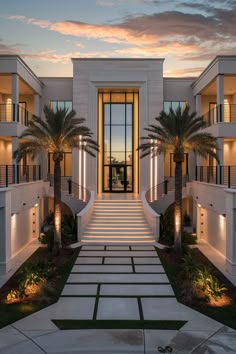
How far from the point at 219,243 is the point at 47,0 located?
50.2 feet

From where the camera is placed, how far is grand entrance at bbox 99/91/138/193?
32844mm

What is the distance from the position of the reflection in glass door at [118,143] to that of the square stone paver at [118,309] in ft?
66.9

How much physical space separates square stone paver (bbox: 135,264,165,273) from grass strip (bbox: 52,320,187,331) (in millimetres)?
5434

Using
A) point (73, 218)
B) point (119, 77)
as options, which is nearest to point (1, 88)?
point (119, 77)

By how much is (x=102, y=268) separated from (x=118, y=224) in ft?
23.0

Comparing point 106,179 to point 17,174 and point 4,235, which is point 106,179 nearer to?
point 17,174

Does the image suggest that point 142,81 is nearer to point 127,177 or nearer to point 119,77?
point 119,77

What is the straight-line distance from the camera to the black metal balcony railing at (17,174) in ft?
73.5

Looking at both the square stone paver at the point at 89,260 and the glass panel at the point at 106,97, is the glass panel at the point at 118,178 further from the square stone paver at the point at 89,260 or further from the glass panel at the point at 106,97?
the square stone paver at the point at 89,260

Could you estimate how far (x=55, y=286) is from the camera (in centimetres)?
1423

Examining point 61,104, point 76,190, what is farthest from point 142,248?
point 61,104

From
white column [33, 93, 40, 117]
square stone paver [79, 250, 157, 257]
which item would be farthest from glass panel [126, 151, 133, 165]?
square stone paver [79, 250, 157, 257]

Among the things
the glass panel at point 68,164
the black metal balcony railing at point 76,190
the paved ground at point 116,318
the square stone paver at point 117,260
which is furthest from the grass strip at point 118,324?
the glass panel at point 68,164

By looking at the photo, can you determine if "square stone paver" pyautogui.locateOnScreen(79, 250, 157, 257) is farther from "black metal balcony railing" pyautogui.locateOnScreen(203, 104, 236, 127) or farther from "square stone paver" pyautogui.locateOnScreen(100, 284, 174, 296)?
"black metal balcony railing" pyautogui.locateOnScreen(203, 104, 236, 127)
